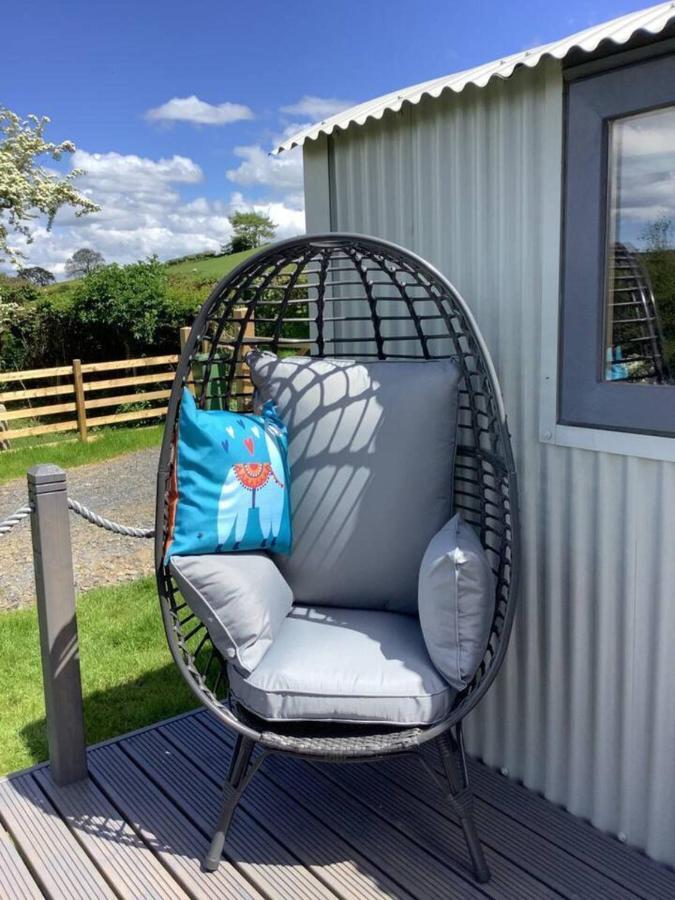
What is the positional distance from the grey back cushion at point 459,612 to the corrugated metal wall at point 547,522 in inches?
12.2

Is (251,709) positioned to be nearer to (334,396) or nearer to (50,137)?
(334,396)

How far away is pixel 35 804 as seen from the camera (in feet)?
6.45

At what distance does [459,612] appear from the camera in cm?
164

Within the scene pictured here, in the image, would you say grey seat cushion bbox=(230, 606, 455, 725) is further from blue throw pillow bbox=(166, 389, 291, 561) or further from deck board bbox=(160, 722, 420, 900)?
deck board bbox=(160, 722, 420, 900)

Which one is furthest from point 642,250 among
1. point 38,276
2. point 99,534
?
point 38,276

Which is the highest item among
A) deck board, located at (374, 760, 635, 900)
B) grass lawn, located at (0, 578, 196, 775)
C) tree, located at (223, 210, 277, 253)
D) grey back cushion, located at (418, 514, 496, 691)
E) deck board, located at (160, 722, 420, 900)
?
tree, located at (223, 210, 277, 253)

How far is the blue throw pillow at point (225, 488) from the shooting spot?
1811mm

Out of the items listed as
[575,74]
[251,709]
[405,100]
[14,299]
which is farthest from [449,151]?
[14,299]

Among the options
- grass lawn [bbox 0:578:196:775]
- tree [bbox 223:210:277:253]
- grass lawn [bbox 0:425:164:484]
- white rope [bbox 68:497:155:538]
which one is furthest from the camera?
tree [bbox 223:210:277:253]

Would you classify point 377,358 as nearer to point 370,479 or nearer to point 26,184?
point 370,479

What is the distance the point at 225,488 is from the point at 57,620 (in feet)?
1.92

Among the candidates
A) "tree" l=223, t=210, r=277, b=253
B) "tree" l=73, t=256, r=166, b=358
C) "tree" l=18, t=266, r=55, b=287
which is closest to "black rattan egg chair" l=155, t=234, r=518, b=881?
"tree" l=73, t=256, r=166, b=358

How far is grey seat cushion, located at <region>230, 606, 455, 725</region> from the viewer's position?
5.25 feet

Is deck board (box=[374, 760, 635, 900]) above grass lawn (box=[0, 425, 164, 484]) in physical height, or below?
below
